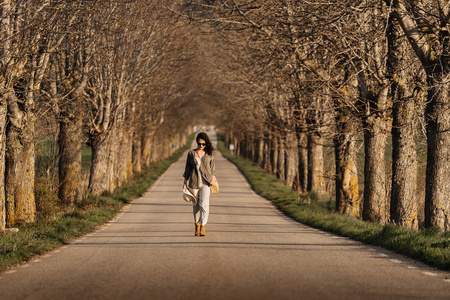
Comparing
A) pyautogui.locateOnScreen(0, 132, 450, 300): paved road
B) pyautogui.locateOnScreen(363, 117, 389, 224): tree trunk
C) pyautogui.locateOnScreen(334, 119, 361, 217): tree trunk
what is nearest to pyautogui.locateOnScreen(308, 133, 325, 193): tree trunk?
pyautogui.locateOnScreen(334, 119, 361, 217): tree trunk

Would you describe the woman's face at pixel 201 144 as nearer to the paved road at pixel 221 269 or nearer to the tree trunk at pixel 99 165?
the paved road at pixel 221 269

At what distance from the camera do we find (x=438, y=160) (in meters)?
13.5

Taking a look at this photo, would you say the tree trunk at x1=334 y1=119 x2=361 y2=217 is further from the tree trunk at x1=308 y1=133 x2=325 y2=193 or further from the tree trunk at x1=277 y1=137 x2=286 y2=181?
the tree trunk at x1=277 y1=137 x2=286 y2=181

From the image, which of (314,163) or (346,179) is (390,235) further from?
(314,163)

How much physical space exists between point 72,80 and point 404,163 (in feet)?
33.6

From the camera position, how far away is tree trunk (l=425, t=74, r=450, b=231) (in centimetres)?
1340

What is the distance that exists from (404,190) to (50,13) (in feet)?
29.7

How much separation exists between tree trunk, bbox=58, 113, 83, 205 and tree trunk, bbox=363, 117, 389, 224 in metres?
9.56

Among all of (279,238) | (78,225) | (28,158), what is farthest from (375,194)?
(28,158)

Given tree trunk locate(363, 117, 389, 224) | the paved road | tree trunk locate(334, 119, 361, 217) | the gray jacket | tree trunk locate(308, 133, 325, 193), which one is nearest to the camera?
the paved road

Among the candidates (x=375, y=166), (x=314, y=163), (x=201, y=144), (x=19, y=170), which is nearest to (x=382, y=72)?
(x=375, y=166)

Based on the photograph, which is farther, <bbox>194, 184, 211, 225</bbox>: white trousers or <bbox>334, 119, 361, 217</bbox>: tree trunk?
<bbox>334, 119, 361, 217</bbox>: tree trunk

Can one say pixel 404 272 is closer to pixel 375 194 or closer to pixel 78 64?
pixel 375 194

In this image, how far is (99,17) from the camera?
20.2 meters
